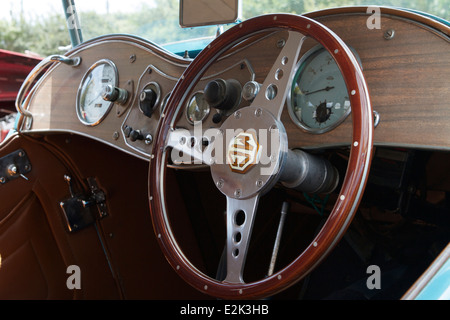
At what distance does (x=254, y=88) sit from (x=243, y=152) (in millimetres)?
242

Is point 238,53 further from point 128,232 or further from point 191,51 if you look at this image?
point 128,232

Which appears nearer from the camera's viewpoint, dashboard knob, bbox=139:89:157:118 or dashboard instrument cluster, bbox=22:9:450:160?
dashboard instrument cluster, bbox=22:9:450:160

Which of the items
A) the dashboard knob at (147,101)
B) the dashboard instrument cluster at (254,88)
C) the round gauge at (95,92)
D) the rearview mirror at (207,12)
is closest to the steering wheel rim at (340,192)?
the dashboard instrument cluster at (254,88)

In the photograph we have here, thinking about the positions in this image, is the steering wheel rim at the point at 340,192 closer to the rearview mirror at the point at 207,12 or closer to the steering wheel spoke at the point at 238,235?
the steering wheel spoke at the point at 238,235

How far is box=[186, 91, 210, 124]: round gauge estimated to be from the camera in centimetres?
132

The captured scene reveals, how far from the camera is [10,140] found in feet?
5.49

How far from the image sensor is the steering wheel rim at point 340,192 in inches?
31.5

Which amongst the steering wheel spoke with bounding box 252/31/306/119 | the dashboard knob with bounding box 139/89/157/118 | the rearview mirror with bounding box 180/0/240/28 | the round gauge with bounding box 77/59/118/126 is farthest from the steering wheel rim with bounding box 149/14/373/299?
the round gauge with bounding box 77/59/118/126

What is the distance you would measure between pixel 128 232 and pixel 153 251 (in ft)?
0.54

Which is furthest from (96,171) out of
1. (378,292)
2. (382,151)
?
(378,292)

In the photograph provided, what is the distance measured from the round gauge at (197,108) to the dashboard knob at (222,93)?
4.5 inches

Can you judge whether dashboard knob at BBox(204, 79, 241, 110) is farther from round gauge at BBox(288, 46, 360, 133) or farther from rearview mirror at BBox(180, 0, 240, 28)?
rearview mirror at BBox(180, 0, 240, 28)

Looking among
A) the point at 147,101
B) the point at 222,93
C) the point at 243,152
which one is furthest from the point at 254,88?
the point at 147,101

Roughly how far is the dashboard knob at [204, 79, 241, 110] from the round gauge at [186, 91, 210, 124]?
4.5 inches
